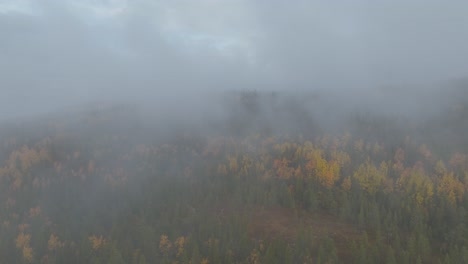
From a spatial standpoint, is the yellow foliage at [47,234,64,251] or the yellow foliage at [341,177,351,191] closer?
the yellow foliage at [47,234,64,251]

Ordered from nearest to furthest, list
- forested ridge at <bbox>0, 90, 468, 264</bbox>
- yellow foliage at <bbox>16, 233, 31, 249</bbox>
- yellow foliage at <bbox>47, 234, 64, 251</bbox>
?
forested ridge at <bbox>0, 90, 468, 264</bbox>
yellow foliage at <bbox>47, 234, 64, 251</bbox>
yellow foliage at <bbox>16, 233, 31, 249</bbox>

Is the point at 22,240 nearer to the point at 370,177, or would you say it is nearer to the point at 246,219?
the point at 246,219

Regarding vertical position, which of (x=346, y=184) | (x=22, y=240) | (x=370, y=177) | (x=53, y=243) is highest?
(x=370, y=177)

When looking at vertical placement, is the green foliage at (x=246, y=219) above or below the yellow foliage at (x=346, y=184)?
below

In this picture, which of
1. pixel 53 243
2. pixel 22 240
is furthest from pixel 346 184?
pixel 22 240

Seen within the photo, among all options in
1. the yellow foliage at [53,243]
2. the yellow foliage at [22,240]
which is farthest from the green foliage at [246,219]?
the yellow foliage at [53,243]

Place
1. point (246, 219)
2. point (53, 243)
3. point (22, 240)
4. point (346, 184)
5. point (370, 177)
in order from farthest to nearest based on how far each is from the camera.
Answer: point (370, 177) → point (346, 184) → point (246, 219) → point (22, 240) → point (53, 243)

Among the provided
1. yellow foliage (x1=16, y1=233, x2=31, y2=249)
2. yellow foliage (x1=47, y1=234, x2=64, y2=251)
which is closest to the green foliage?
yellow foliage (x1=16, y1=233, x2=31, y2=249)

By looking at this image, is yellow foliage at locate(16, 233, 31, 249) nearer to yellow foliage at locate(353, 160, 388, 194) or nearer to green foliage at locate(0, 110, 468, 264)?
green foliage at locate(0, 110, 468, 264)

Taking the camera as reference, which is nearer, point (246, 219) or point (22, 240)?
point (22, 240)

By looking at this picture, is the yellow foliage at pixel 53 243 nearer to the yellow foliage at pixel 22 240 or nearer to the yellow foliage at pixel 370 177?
the yellow foliage at pixel 22 240

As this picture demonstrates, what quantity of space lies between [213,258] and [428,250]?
6337 cm

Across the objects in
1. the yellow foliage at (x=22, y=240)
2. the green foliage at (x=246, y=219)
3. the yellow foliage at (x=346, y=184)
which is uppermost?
the yellow foliage at (x=346, y=184)

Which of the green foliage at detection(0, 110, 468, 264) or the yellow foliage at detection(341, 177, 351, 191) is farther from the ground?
the yellow foliage at detection(341, 177, 351, 191)
